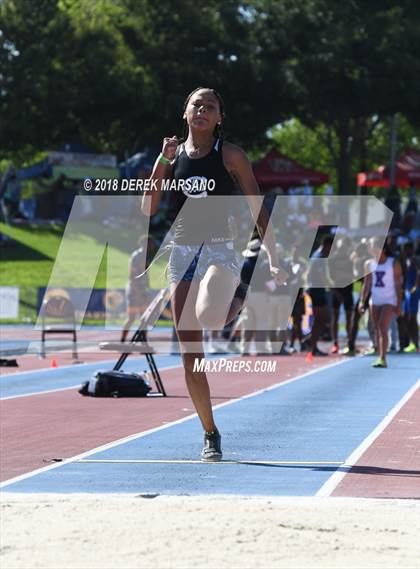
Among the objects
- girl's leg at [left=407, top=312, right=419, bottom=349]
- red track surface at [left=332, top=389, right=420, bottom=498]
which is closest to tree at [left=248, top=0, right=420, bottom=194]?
girl's leg at [left=407, top=312, right=419, bottom=349]

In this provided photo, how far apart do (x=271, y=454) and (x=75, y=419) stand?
3.05 m

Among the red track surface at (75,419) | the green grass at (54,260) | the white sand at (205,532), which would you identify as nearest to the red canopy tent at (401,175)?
the green grass at (54,260)

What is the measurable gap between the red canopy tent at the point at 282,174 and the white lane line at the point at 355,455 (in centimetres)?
3107

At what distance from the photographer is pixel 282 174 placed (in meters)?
44.5

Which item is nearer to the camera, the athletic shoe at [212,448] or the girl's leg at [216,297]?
the girl's leg at [216,297]

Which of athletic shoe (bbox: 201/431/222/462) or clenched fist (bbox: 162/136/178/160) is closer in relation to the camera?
clenched fist (bbox: 162/136/178/160)

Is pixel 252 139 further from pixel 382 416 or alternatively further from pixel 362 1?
pixel 382 416

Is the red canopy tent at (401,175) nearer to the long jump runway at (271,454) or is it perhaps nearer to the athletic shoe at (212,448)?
the long jump runway at (271,454)

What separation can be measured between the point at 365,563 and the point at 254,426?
18.2ft

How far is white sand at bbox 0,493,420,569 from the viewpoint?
554 centimetres

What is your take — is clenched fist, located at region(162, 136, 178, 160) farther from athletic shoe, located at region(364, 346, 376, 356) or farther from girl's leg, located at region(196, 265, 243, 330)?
athletic shoe, located at region(364, 346, 376, 356)

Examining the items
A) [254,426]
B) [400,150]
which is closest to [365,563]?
[254,426]

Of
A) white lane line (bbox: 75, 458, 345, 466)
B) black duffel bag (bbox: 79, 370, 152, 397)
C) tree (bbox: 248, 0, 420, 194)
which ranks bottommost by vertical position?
white lane line (bbox: 75, 458, 345, 466)

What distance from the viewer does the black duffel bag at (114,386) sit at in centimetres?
1409
